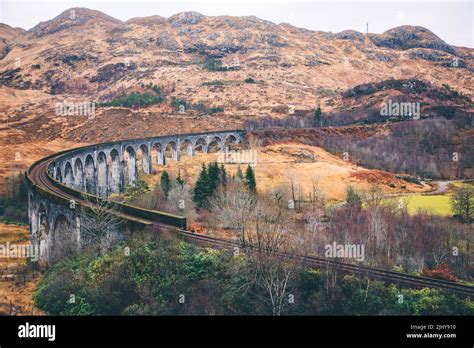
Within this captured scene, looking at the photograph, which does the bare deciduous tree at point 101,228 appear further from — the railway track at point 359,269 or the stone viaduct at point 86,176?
the railway track at point 359,269

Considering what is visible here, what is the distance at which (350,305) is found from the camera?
21531 millimetres

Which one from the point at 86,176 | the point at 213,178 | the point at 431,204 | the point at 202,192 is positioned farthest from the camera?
the point at 86,176

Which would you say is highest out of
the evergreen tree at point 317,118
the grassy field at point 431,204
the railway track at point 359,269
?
the evergreen tree at point 317,118

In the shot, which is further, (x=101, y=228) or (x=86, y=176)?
(x=86, y=176)

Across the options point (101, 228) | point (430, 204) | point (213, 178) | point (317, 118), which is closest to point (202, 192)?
point (213, 178)

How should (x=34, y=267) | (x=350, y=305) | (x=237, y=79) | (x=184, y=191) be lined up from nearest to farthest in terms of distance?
(x=350, y=305) < (x=34, y=267) < (x=184, y=191) < (x=237, y=79)

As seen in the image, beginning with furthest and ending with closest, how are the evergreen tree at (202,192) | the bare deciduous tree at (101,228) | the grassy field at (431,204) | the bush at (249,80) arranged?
the bush at (249,80)
the grassy field at (431,204)
the evergreen tree at (202,192)
the bare deciduous tree at (101,228)

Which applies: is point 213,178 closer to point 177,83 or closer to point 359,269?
point 359,269

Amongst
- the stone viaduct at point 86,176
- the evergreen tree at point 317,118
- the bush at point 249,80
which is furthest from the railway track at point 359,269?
the bush at point 249,80

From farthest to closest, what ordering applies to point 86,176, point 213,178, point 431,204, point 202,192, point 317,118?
point 317,118, point 86,176, point 431,204, point 213,178, point 202,192

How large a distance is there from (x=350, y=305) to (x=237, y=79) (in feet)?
465

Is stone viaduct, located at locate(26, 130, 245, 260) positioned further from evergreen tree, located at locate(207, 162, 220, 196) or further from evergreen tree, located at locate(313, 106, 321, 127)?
evergreen tree, located at locate(313, 106, 321, 127)
